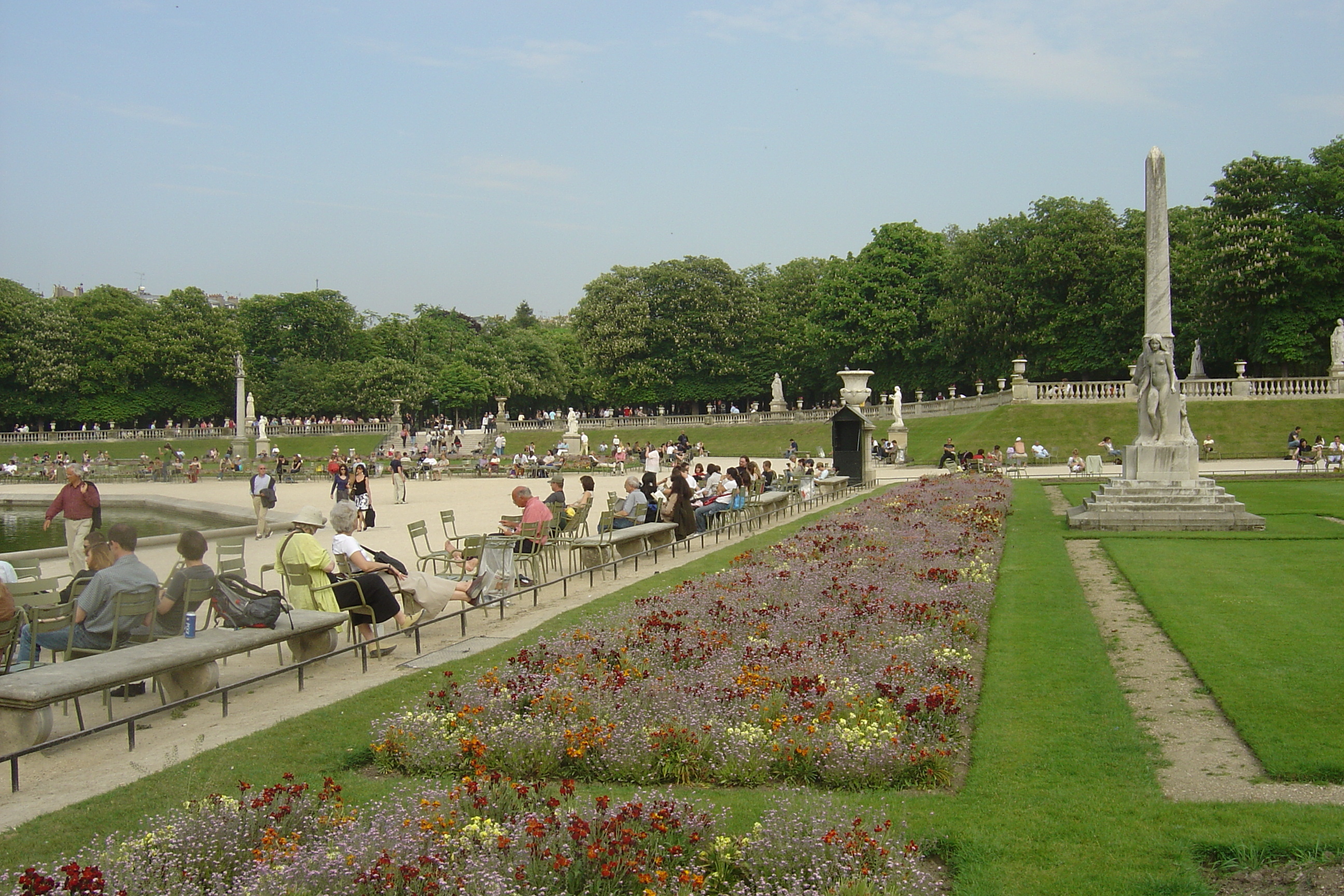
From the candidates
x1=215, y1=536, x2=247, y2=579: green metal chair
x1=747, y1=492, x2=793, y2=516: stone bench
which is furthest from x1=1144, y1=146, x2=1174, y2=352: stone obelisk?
x1=215, y1=536, x2=247, y2=579: green metal chair

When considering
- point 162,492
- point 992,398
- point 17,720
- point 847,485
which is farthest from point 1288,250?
point 17,720

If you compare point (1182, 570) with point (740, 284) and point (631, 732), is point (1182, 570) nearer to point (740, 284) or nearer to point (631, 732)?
point (631, 732)

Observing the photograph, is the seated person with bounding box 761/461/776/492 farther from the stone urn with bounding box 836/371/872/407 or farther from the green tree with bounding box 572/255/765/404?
the green tree with bounding box 572/255/765/404

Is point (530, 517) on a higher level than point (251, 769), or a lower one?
higher

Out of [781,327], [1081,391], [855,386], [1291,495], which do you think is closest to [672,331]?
[781,327]

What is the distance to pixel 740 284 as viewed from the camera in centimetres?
7181

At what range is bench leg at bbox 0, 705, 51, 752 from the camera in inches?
257

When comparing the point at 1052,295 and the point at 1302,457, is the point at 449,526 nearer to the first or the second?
the point at 1302,457

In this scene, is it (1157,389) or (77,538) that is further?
(1157,389)

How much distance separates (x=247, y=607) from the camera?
330 inches

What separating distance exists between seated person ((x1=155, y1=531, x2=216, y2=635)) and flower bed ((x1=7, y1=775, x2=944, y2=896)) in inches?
149

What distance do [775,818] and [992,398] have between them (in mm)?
48228

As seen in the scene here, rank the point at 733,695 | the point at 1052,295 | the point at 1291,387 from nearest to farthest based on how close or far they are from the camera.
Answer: the point at 733,695, the point at 1291,387, the point at 1052,295

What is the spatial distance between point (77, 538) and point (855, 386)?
26.8 meters
